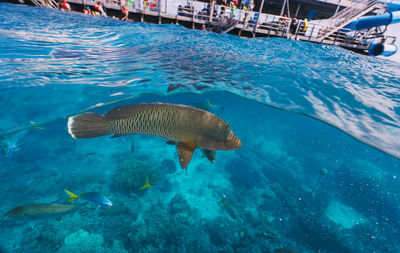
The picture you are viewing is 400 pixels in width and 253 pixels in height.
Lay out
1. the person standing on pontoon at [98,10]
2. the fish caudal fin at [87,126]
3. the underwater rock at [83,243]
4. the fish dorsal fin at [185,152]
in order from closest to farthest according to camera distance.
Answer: the fish dorsal fin at [185,152], the fish caudal fin at [87,126], the underwater rock at [83,243], the person standing on pontoon at [98,10]

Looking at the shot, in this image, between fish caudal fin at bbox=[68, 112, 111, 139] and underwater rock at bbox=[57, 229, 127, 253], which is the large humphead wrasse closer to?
fish caudal fin at bbox=[68, 112, 111, 139]

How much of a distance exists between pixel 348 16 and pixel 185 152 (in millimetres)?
32316

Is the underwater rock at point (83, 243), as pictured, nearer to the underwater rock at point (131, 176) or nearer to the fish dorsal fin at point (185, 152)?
the underwater rock at point (131, 176)

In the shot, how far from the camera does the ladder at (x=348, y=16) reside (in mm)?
20625

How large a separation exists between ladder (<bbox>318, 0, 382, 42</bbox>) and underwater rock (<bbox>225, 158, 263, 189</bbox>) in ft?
74.5

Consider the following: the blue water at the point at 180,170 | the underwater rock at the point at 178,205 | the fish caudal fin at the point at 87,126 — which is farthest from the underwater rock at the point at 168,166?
the fish caudal fin at the point at 87,126

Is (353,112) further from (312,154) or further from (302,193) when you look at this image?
(312,154)

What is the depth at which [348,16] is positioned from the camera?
21953 millimetres

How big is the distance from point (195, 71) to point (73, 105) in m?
4.63

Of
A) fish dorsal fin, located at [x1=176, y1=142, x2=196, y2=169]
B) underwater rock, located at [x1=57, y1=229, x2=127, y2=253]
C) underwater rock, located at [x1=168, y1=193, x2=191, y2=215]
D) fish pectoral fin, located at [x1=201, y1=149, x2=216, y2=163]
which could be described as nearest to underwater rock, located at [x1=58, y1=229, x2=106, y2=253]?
underwater rock, located at [x1=57, y1=229, x2=127, y2=253]

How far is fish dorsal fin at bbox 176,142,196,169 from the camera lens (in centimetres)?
221

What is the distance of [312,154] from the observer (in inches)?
395

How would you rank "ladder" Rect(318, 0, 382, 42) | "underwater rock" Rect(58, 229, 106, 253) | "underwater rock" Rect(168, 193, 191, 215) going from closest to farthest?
"underwater rock" Rect(58, 229, 106, 253) → "underwater rock" Rect(168, 193, 191, 215) → "ladder" Rect(318, 0, 382, 42)

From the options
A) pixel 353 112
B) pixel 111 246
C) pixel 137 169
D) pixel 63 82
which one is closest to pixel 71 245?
pixel 111 246
